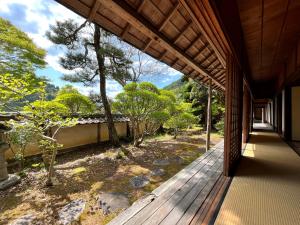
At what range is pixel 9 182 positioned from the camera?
3.71 m

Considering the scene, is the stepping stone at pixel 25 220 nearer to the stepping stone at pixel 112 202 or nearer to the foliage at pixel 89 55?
the stepping stone at pixel 112 202

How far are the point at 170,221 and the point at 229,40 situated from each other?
95.3 inches

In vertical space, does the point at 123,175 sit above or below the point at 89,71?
below

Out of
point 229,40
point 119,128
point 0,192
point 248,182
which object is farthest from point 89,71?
point 248,182

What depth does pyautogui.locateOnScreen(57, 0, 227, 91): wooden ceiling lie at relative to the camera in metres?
1.62

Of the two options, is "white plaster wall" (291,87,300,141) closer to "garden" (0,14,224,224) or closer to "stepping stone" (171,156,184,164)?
"garden" (0,14,224,224)

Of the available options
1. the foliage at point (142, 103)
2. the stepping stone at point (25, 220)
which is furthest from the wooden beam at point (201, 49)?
the stepping stone at point (25, 220)

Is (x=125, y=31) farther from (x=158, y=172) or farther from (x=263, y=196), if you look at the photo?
(x=158, y=172)

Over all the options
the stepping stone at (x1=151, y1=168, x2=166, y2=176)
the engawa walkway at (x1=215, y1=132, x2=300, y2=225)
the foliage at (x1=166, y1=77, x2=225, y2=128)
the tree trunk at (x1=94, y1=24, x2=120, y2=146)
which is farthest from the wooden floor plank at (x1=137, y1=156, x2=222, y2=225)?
the foliage at (x1=166, y1=77, x2=225, y2=128)

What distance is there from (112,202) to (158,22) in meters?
2.81

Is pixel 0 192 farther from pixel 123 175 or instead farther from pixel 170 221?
pixel 170 221

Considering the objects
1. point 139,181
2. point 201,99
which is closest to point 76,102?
point 139,181

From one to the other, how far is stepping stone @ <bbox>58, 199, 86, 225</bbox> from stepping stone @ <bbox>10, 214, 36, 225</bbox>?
1.20ft

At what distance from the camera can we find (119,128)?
9867 mm
